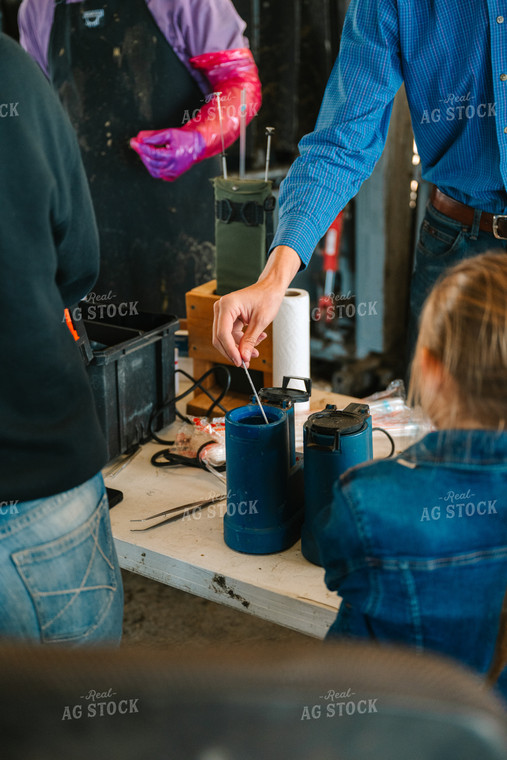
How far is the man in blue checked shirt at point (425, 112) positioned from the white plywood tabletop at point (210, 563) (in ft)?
1.63

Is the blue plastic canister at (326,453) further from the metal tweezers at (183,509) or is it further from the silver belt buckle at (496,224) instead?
the silver belt buckle at (496,224)

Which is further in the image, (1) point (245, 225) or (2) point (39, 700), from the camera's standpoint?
(1) point (245, 225)

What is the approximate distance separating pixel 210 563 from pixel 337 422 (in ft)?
0.97

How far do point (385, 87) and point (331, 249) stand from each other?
60.1 inches

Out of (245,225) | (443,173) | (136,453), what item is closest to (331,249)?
(245,225)

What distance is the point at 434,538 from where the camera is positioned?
772 millimetres

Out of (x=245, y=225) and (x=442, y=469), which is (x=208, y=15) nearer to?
(x=245, y=225)

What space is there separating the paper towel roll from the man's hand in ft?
0.90

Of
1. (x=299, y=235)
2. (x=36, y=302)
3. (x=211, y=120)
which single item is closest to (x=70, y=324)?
(x=299, y=235)

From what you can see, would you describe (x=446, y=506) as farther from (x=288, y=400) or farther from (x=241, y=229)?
(x=241, y=229)

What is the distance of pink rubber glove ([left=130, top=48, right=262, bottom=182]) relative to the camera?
2.48 m

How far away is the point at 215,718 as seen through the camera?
0.81ft

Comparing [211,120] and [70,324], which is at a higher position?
[211,120]

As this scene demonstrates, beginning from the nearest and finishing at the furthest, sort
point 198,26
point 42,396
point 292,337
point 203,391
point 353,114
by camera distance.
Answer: point 42,396 → point 353,114 → point 292,337 → point 203,391 → point 198,26
